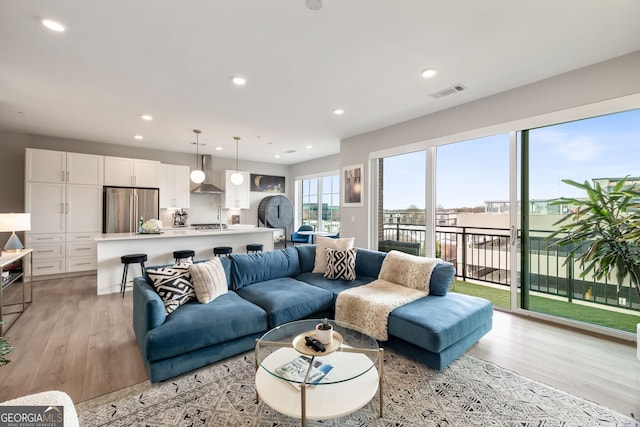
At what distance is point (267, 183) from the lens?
8484mm

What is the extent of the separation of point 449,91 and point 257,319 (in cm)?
344

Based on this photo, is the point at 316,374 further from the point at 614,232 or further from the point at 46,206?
the point at 46,206

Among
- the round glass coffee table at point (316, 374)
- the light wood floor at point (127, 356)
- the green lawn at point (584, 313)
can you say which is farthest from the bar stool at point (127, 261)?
the green lawn at point (584, 313)

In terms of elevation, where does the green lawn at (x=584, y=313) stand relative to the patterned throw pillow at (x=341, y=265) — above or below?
below

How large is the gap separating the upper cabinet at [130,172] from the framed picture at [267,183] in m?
2.66

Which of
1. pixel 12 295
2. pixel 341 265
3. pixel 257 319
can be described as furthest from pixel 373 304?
pixel 12 295

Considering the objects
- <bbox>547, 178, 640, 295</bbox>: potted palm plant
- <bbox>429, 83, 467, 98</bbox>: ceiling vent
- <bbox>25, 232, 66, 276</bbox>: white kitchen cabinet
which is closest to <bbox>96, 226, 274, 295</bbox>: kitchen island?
<bbox>25, 232, 66, 276</bbox>: white kitchen cabinet

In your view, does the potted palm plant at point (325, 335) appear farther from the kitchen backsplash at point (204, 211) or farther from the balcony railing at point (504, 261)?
the kitchen backsplash at point (204, 211)

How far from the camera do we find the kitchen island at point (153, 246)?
4.14m

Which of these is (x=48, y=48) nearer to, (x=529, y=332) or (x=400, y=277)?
(x=400, y=277)

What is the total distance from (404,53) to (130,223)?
19.6ft

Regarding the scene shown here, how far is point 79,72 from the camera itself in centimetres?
293

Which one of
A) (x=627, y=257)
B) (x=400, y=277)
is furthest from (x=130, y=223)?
(x=627, y=257)

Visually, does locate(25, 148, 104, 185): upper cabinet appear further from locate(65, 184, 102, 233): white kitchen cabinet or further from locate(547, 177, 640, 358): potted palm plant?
locate(547, 177, 640, 358): potted palm plant
